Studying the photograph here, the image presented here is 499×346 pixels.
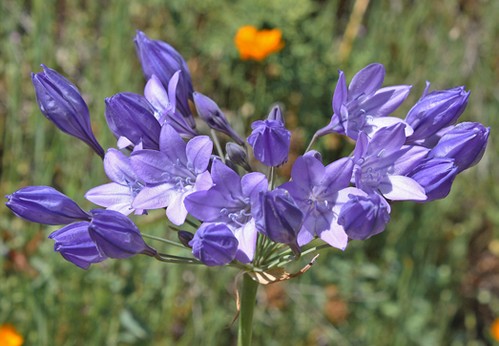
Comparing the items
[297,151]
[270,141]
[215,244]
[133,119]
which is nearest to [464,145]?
[270,141]

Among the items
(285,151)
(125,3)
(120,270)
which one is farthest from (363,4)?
(285,151)

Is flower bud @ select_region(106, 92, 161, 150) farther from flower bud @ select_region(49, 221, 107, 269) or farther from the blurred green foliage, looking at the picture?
the blurred green foliage

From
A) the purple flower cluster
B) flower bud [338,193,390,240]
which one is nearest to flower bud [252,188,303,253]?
the purple flower cluster

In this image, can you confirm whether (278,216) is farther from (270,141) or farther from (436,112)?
(436,112)

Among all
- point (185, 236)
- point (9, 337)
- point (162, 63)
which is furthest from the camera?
point (9, 337)

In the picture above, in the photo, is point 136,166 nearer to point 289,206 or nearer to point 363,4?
A: point 289,206

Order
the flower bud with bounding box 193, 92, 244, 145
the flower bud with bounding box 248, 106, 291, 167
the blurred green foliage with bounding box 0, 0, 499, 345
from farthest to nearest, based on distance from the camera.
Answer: the blurred green foliage with bounding box 0, 0, 499, 345
the flower bud with bounding box 193, 92, 244, 145
the flower bud with bounding box 248, 106, 291, 167
